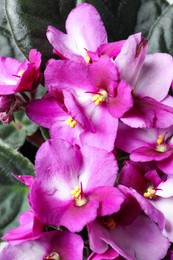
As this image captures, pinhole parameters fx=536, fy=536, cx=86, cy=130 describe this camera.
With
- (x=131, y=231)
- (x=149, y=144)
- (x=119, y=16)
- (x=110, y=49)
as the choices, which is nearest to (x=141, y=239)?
(x=131, y=231)

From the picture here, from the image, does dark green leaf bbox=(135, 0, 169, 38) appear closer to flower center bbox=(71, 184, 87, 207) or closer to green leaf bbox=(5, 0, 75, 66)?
green leaf bbox=(5, 0, 75, 66)

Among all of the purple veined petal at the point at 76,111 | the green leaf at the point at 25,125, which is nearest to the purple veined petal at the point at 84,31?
the purple veined petal at the point at 76,111

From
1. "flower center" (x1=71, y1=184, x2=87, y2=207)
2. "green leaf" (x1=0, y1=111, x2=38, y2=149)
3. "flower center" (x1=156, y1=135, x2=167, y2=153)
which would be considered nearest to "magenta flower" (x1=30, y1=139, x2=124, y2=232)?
"flower center" (x1=71, y1=184, x2=87, y2=207)

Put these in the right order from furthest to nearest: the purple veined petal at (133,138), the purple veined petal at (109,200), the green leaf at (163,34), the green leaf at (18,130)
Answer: the green leaf at (18,130), the green leaf at (163,34), the purple veined petal at (133,138), the purple veined petal at (109,200)

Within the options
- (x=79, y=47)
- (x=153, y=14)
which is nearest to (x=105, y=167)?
(x=79, y=47)

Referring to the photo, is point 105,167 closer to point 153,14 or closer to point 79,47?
point 79,47

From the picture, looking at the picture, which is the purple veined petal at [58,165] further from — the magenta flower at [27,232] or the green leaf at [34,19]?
the green leaf at [34,19]

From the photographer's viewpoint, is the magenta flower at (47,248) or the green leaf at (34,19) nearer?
the magenta flower at (47,248)
